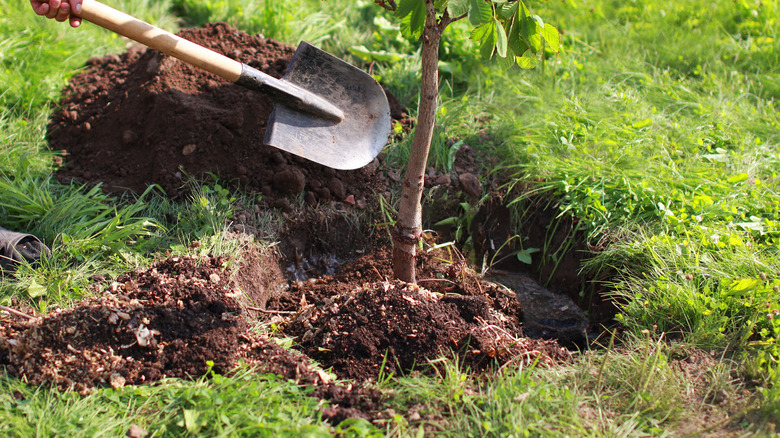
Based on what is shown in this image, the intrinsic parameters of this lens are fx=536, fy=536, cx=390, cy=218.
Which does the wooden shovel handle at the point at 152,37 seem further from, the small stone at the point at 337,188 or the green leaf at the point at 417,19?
the green leaf at the point at 417,19

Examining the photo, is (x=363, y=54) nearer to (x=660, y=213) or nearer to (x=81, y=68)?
(x=81, y=68)

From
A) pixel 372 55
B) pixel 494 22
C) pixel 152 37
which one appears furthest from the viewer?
pixel 372 55

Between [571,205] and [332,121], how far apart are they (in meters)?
1.42

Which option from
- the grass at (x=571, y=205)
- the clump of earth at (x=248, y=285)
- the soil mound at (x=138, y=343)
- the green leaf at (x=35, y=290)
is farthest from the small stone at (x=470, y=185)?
the green leaf at (x=35, y=290)

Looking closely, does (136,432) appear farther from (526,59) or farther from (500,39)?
(526,59)

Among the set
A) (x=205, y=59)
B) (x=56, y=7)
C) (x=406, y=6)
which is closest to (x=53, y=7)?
(x=56, y=7)

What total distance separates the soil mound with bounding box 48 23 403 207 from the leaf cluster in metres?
1.29

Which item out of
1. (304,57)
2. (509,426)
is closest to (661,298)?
(509,426)

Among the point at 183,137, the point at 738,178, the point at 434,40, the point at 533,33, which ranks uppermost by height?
the point at 533,33

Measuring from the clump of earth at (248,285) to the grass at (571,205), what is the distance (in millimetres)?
107

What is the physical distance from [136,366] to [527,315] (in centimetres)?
195

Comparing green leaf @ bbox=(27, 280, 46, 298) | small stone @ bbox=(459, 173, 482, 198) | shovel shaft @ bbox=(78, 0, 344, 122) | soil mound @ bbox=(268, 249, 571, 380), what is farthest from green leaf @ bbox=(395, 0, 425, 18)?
green leaf @ bbox=(27, 280, 46, 298)

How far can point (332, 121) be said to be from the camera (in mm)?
3070

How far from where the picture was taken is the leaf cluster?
183 cm
